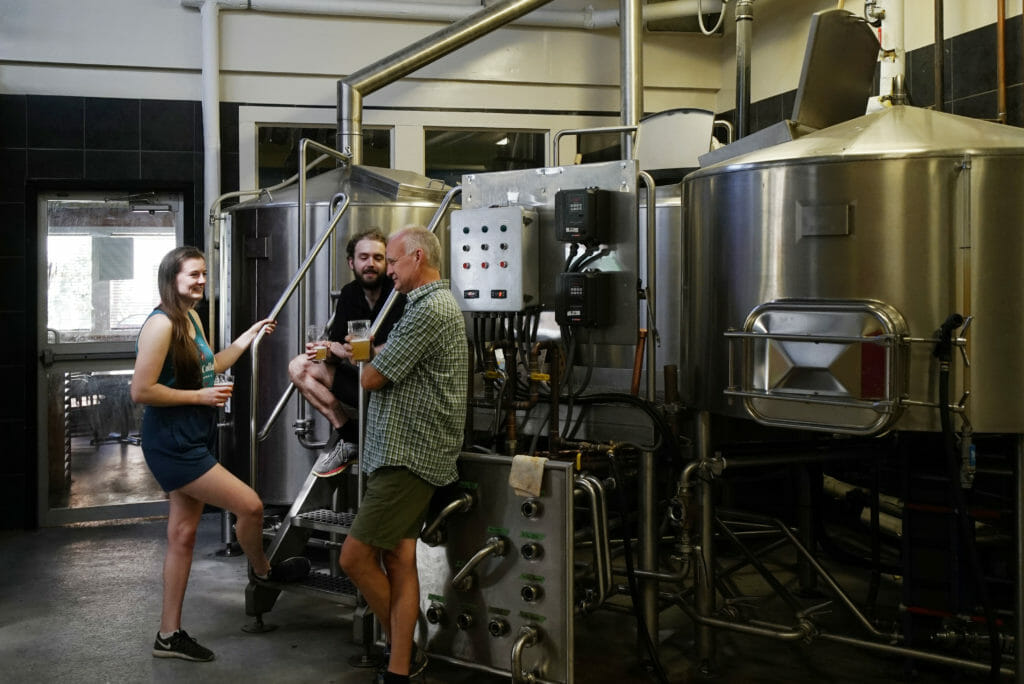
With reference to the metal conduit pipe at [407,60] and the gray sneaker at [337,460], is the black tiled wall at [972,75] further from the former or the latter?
the gray sneaker at [337,460]

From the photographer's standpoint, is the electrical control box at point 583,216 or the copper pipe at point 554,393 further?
the electrical control box at point 583,216

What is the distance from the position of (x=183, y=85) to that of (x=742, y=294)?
4.21 metres

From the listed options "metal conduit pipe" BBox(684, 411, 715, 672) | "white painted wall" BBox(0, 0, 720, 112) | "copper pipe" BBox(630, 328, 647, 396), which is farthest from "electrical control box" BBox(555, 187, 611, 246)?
"white painted wall" BBox(0, 0, 720, 112)

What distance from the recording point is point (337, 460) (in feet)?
13.2

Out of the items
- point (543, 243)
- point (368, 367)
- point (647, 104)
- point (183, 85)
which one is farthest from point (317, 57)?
point (368, 367)

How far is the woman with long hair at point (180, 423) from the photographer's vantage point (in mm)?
3496

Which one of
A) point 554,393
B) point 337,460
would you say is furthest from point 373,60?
point 554,393

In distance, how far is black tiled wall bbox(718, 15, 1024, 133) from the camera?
441cm

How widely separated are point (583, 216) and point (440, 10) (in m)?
3.34

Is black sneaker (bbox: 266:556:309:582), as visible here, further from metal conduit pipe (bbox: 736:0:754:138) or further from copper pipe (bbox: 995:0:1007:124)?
copper pipe (bbox: 995:0:1007:124)

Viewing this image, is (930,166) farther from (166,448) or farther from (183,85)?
(183,85)

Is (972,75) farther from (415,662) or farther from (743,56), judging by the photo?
(415,662)

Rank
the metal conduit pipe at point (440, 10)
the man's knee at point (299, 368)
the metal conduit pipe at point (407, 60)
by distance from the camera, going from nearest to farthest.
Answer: the man's knee at point (299, 368)
the metal conduit pipe at point (407, 60)
the metal conduit pipe at point (440, 10)

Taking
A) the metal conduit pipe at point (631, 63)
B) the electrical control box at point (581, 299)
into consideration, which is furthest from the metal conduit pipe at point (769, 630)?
the metal conduit pipe at point (631, 63)
